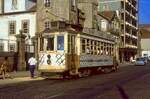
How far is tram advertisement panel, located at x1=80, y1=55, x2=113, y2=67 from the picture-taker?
30.5 m

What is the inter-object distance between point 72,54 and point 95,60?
4790 mm

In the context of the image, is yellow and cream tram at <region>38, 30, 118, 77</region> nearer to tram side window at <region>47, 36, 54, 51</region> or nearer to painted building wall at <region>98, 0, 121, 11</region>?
tram side window at <region>47, 36, 54, 51</region>

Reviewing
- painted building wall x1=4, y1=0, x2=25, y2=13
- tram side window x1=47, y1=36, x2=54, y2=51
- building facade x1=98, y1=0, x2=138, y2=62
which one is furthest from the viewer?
building facade x1=98, y1=0, x2=138, y2=62

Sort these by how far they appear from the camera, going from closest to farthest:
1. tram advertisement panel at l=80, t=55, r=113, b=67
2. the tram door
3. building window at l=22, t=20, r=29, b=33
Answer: the tram door < tram advertisement panel at l=80, t=55, r=113, b=67 < building window at l=22, t=20, r=29, b=33

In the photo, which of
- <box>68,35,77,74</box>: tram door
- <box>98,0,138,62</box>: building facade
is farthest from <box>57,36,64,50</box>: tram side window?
<box>98,0,138,62</box>: building facade

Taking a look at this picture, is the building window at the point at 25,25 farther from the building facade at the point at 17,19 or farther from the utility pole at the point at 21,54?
the utility pole at the point at 21,54

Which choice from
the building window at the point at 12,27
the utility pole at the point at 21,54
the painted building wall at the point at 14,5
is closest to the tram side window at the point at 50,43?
the utility pole at the point at 21,54

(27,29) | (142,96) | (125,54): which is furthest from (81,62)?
(125,54)

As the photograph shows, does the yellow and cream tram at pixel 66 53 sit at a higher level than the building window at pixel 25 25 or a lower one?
lower

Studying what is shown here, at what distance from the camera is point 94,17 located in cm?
6706

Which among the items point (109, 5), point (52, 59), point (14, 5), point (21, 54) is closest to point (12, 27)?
point (14, 5)

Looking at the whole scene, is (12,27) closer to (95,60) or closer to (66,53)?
(95,60)

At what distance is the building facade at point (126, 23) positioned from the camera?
90.8 metres

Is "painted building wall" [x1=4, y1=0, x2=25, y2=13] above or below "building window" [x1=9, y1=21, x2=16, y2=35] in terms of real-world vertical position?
above
